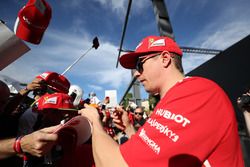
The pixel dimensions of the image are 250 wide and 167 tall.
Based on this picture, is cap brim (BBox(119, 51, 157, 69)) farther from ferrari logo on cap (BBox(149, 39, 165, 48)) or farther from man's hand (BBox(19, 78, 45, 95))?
man's hand (BBox(19, 78, 45, 95))

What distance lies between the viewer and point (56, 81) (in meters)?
3.64

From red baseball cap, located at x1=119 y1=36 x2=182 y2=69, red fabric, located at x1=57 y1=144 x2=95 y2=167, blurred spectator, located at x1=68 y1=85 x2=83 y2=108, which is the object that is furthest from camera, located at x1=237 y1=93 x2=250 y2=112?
blurred spectator, located at x1=68 y1=85 x2=83 y2=108

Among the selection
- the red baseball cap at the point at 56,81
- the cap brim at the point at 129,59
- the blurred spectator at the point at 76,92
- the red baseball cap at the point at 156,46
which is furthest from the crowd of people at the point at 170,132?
the blurred spectator at the point at 76,92

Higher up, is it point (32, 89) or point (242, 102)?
point (32, 89)

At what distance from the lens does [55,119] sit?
103 inches

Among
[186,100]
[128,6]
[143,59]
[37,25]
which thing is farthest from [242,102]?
[128,6]

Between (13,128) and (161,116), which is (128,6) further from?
(161,116)

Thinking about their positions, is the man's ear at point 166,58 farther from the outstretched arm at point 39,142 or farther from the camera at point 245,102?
the camera at point 245,102

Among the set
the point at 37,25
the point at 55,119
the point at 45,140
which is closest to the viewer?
the point at 45,140

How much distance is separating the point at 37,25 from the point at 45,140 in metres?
1.25

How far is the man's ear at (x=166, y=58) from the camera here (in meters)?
1.68

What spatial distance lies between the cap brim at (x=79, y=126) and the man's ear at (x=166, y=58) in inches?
31.2

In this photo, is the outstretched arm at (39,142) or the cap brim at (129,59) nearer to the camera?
the outstretched arm at (39,142)

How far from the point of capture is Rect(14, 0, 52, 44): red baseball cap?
187 centimetres
